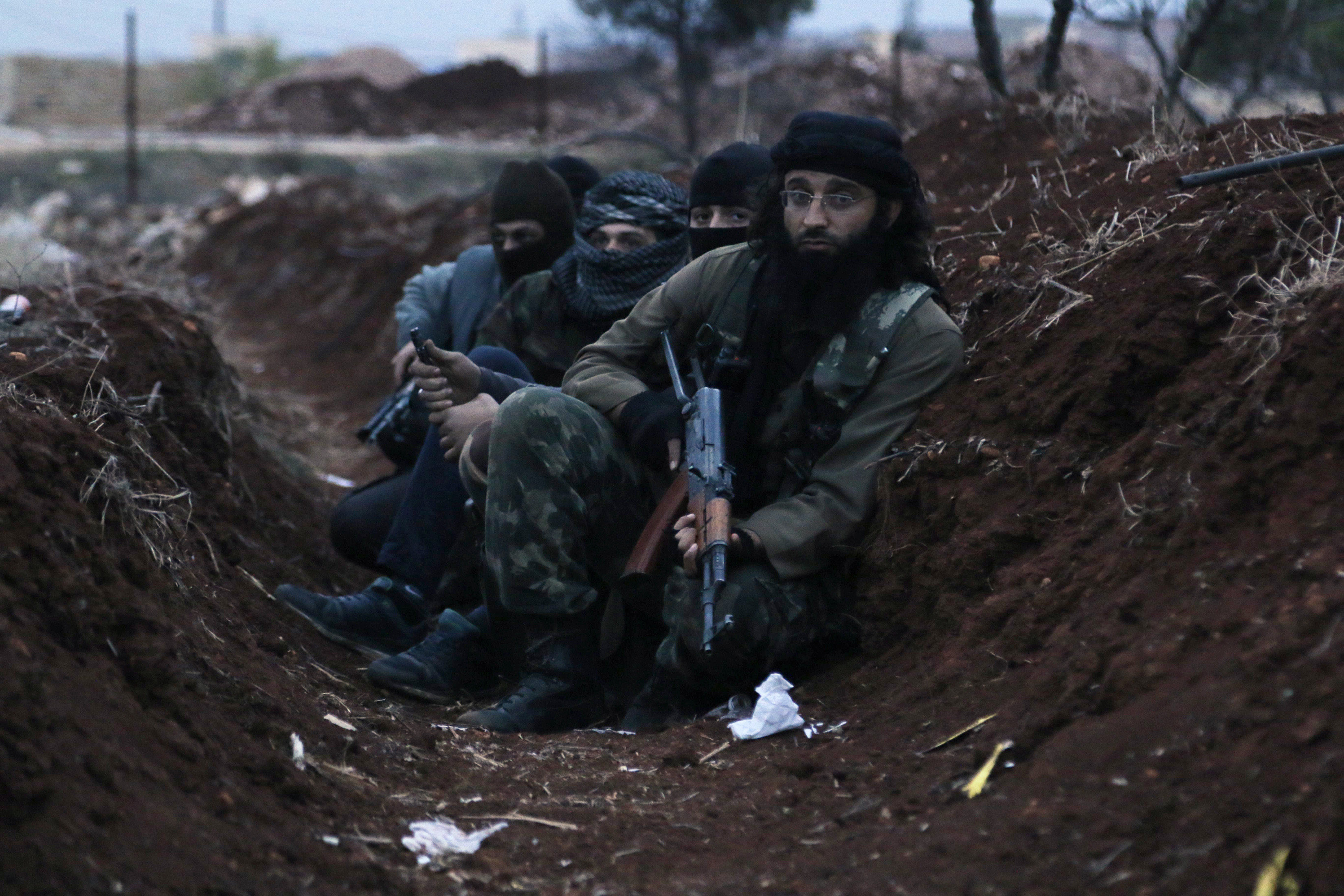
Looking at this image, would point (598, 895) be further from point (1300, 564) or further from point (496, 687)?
point (496, 687)

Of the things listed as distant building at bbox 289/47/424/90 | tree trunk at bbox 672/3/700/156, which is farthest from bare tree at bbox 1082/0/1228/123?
distant building at bbox 289/47/424/90

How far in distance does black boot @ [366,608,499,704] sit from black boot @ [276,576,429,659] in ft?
0.73

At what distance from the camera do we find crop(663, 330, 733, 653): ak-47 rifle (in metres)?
3.22

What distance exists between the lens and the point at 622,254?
4406mm

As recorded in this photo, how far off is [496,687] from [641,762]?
980 millimetres

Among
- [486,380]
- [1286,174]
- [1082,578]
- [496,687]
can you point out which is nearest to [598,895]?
[1082,578]

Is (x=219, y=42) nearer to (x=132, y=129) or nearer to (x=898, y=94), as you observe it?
(x=132, y=129)

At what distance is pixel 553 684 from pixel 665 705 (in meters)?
0.30

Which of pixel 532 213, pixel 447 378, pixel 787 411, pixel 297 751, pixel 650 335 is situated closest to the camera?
pixel 297 751

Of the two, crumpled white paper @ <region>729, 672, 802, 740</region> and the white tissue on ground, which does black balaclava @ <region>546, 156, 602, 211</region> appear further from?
the white tissue on ground

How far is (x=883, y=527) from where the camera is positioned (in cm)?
348

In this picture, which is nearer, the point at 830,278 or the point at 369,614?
the point at 830,278

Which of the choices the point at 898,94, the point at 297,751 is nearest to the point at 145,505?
the point at 297,751

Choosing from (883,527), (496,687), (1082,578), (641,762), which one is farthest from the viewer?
(496,687)
